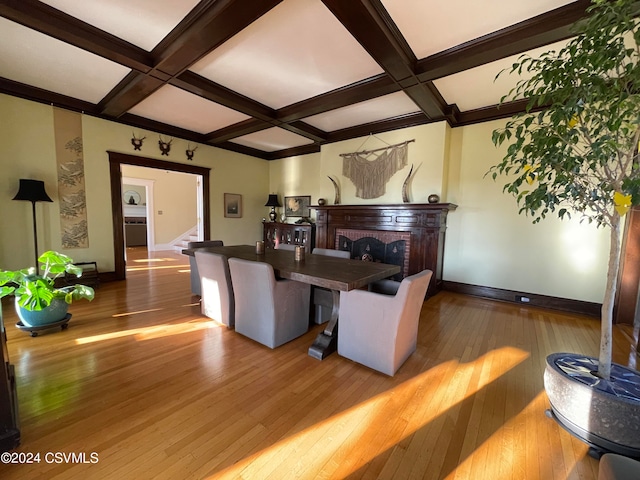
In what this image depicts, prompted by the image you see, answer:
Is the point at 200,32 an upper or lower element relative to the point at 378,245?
upper

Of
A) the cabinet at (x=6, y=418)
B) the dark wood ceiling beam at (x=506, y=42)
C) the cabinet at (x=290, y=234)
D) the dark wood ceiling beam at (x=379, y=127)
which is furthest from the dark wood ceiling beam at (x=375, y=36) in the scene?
the cabinet at (x=290, y=234)

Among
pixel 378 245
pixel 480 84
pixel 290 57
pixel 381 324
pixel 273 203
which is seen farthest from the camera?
pixel 273 203

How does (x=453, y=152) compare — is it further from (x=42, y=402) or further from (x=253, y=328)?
(x=42, y=402)

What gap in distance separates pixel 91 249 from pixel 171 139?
2249mm

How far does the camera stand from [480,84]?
299 cm

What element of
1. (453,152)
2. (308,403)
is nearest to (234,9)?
(308,403)

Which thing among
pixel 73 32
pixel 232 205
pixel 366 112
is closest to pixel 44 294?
pixel 73 32

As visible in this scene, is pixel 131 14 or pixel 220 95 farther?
pixel 220 95

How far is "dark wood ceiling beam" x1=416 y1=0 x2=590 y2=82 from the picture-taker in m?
1.93

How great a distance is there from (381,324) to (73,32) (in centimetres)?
339

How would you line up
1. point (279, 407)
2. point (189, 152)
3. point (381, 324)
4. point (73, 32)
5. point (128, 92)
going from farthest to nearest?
point (189, 152) < point (128, 92) < point (73, 32) < point (381, 324) < point (279, 407)

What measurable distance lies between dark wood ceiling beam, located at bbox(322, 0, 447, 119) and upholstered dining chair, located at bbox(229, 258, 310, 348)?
1.96 m

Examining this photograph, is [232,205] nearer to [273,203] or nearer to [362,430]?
[273,203]

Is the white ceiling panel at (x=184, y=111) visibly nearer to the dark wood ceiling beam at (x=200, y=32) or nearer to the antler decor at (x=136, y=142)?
the antler decor at (x=136, y=142)
